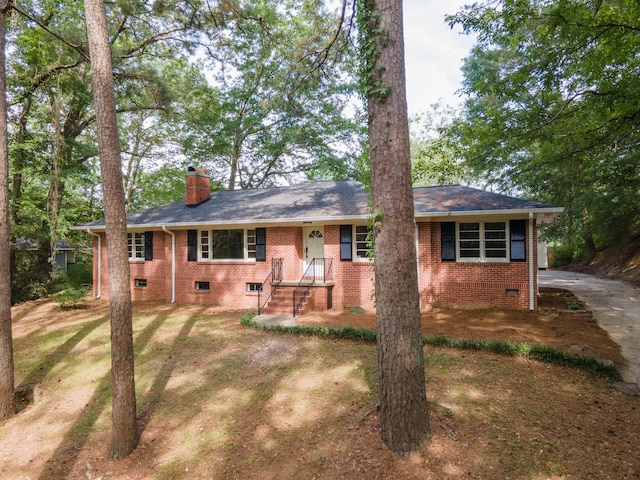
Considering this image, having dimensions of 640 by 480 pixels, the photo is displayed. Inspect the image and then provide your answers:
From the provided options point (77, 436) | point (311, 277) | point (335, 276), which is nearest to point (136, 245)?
point (311, 277)

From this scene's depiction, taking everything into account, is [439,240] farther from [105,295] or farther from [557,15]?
[105,295]

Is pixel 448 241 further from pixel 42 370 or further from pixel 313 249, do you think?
pixel 42 370

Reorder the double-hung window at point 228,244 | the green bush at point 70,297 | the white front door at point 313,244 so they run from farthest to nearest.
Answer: the double-hung window at point 228,244, the green bush at point 70,297, the white front door at point 313,244

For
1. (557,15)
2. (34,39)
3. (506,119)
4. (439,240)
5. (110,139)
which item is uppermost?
(34,39)

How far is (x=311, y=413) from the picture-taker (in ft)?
16.1

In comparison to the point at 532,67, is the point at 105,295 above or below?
below

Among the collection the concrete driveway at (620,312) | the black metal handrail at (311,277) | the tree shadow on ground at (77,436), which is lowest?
the tree shadow on ground at (77,436)

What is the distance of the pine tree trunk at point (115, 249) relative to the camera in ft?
15.1

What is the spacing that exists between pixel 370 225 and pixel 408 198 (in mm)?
532

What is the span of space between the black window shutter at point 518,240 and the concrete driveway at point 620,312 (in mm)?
2352

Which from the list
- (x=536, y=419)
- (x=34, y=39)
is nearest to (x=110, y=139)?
(x=536, y=419)

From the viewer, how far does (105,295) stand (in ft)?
47.4

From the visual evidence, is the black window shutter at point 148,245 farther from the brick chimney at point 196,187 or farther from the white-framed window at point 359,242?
the white-framed window at point 359,242

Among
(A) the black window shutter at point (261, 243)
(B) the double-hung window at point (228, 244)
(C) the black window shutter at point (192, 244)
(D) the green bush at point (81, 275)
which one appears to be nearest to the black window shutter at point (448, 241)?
(A) the black window shutter at point (261, 243)
